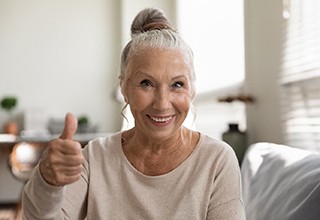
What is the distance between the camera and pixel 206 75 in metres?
4.85

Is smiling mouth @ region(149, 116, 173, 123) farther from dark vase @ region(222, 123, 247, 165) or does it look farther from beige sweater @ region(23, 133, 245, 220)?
dark vase @ region(222, 123, 247, 165)

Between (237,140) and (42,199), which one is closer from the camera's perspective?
(42,199)

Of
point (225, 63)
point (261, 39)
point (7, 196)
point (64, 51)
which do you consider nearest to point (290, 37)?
point (261, 39)

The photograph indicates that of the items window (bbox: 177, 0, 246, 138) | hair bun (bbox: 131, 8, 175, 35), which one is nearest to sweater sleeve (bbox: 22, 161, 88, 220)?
hair bun (bbox: 131, 8, 175, 35)

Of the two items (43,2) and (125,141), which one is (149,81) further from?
(43,2)

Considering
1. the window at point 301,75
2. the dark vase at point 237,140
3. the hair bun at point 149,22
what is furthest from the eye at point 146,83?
the dark vase at point 237,140

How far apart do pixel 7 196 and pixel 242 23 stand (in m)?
3.37

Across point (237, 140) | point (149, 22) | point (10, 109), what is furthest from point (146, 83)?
point (10, 109)

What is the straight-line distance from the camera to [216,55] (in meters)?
4.70

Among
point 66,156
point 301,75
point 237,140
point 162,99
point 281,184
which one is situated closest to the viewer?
point 66,156

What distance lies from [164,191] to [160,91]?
0.26 m

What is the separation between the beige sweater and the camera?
4.58 feet

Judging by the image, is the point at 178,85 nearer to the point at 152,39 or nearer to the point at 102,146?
the point at 152,39

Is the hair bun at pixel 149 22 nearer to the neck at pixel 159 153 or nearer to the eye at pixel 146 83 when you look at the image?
the eye at pixel 146 83
